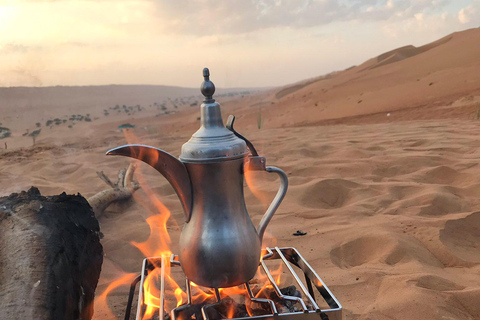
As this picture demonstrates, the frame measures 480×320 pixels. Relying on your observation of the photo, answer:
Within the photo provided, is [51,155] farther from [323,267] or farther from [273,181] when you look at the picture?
[323,267]

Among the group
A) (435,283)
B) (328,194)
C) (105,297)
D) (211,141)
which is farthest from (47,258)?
(328,194)

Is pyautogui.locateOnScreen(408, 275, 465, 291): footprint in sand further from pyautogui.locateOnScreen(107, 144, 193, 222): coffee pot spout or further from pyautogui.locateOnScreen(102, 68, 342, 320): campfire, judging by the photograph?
pyautogui.locateOnScreen(107, 144, 193, 222): coffee pot spout

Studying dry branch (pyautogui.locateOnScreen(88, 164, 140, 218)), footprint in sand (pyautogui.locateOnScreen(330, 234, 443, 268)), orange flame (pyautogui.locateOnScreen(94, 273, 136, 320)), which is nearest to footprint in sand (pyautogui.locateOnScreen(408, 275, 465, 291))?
footprint in sand (pyautogui.locateOnScreen(330, 234, 443, 268))

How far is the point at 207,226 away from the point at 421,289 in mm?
1264

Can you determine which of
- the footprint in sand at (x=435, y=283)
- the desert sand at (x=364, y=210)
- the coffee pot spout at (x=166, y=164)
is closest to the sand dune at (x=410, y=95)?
the desert sand at (x=364, y=210)

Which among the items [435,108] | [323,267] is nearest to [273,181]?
[323,267]

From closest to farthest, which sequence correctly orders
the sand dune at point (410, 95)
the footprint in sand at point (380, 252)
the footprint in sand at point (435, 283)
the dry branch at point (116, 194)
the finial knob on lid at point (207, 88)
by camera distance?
the finial knob on lid at point (207, 88) < the footprint in sand at point (435, 283) < the footprint in sand at point (380, 252) < the dry branch at point (116, 194) < the sand dune at point (410, 95)

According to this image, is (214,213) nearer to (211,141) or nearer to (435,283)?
(211,141)

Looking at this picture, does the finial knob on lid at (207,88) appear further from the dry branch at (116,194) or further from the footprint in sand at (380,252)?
the dry branch at (116,194)

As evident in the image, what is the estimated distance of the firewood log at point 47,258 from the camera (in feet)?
4.56

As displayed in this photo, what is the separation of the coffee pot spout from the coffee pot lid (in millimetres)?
51

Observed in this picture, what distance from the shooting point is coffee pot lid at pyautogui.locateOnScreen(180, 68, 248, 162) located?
125cm

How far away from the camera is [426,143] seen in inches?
208

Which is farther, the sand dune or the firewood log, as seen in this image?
the sand dune
